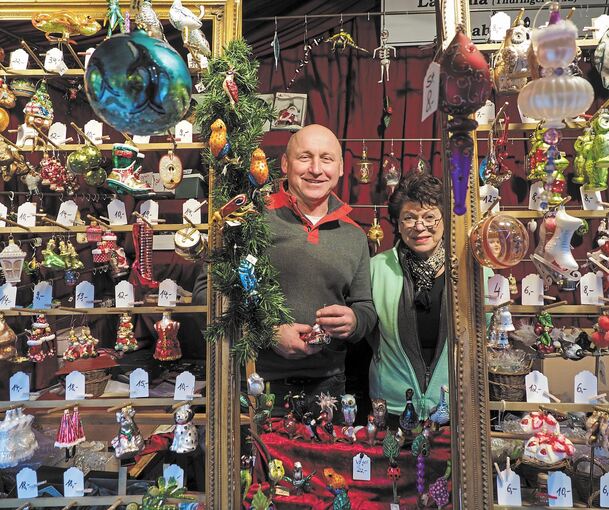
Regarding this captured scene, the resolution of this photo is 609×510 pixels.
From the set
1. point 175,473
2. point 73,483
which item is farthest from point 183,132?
point 73,483

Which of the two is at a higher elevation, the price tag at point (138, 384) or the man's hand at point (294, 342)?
the man's hand at point (294, 342)

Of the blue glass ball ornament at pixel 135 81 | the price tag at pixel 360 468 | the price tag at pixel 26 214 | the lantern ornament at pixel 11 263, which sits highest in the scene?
the blue glass ball ornament at pixel 135 81

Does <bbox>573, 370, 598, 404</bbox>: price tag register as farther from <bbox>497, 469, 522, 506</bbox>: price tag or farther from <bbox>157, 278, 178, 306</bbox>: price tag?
<bbox>157, 278, 178, 306</bbox>: price tag

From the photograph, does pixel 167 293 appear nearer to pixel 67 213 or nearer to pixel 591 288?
pixel 67 213

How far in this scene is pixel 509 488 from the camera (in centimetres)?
168

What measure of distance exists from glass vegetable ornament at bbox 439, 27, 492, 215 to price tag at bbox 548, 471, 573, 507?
1117 mm

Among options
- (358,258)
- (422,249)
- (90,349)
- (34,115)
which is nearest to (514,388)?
(422,249)

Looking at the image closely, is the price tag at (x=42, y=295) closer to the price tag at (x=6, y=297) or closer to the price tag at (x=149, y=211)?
the price tag at (x=6, y=297)

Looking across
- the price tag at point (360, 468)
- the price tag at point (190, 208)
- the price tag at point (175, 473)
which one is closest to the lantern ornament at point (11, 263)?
the price tag at point (190, 208)

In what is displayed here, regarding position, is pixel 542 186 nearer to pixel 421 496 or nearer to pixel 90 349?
pixel 421 496

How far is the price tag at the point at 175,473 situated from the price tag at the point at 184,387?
10.6 inches

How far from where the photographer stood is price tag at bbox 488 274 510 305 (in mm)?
1681

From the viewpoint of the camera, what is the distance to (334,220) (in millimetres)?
2268

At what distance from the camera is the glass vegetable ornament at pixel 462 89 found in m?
1.27
